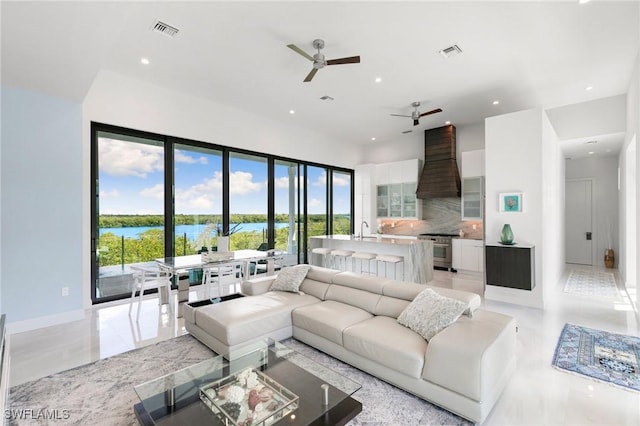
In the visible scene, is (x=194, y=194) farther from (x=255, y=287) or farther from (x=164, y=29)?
(x=164, y=29)

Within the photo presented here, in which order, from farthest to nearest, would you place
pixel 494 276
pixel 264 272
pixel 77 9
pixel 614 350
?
pixel 264 272, pixel 494 276, pixel 614 350, pixel 77 9

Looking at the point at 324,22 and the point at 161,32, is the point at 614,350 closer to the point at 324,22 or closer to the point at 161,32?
the point at 324,22

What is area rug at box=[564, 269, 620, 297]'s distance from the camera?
208 inches

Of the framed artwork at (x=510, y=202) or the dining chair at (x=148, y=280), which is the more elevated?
the framed artwork at (x=510, y=202)

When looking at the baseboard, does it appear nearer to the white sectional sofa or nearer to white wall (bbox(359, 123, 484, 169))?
the white sectional sofa

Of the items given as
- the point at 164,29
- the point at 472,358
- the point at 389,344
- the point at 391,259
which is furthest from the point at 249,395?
the point at 391,259

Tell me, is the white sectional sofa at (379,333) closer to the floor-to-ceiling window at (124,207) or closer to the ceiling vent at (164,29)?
the floor-to-ceiling window at (124,207)

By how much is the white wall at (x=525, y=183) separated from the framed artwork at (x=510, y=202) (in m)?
0.07

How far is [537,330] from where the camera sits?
12.0 feet

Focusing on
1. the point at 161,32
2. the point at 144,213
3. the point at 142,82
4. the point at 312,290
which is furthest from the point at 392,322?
the point at 142,82

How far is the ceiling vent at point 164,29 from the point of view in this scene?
133 inches

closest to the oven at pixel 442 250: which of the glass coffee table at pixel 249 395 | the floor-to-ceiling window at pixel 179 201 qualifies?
the floor-to-ceiling window at pixel 179 201

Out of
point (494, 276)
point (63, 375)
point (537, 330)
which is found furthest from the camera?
point (494, 276)

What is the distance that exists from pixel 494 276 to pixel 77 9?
5987mm
